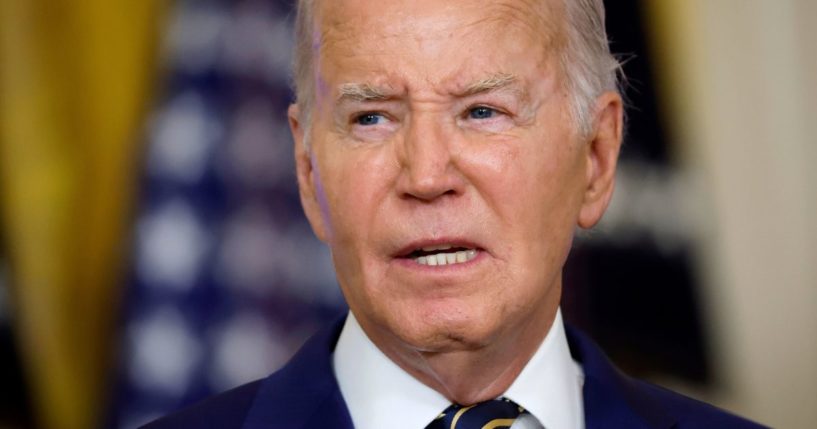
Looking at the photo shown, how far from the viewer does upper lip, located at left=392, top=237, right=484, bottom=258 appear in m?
1.90

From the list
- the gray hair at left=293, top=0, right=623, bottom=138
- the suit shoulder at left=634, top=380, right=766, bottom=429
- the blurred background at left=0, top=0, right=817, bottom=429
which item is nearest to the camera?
the gray hair at left=293, top=0, right=623, bottom=138

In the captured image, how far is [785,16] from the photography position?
3680 mm

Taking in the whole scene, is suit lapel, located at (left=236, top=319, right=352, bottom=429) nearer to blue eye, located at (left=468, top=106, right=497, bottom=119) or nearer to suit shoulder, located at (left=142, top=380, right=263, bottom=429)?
suit shoulder, located at (left=142, top=380, right=263, bottom=429)

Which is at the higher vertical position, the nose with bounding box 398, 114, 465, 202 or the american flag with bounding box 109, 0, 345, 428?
the nose with bounding box 398, 114, 465, 202

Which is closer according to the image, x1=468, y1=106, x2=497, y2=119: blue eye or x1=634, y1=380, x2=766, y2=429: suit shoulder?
x1=468, y1=106, x2=497, y2=119: blue eye

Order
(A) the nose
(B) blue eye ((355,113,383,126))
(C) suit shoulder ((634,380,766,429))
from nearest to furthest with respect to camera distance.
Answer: (A) the nose < (B) blue eye ((355,113,383,126)) < (C) suit shoulder ((634,380,766,429))

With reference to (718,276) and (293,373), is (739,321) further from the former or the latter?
(293,373)

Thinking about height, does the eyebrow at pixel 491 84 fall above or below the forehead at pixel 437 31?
below

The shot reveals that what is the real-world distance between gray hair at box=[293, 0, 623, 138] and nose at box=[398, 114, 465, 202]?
0.27 m

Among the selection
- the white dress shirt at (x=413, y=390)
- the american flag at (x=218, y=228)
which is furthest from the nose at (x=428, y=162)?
the american flag at (x=218, y=228)

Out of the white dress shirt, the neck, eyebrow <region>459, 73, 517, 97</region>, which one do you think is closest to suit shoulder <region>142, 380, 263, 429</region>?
the white dress shirt

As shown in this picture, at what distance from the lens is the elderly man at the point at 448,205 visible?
1918mm

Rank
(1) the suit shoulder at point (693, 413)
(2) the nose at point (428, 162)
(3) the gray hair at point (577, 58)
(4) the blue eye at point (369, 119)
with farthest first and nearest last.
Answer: (1) the suit shoulder at point (693, 413) < (3) the gray hair at point (577, 58) < (4) the blue eye at point (369, 119) < (2) the nose at point (428, 162)

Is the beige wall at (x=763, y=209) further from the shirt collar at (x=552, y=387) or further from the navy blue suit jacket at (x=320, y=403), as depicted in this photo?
the shirt collar at (x=552, y=387)
